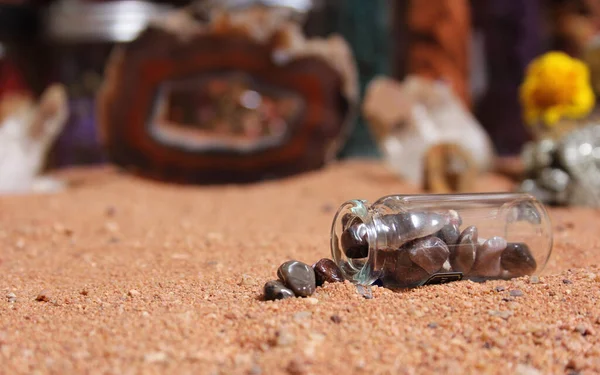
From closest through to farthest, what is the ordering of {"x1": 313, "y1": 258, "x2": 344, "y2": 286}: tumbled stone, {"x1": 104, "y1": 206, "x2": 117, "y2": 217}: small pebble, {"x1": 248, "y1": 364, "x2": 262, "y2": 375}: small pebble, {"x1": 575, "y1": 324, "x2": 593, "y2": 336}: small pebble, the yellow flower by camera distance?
{"x1": 248, "y1": 364, "x2": 262, "y2": 375}: small pebble, {"x1": 575, "y1": 324, "x2": 593, "y2": 336}: small pebble, {"x1": 313, "y1": 258, "x2": 344, "y2": 286}: tumbled stone, {"x1": 104, "y1": 206, "x2": 117, "y2": 217}: small pebble, the yellow flower

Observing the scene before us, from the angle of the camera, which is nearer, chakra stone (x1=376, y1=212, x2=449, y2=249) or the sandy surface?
the sandy surface

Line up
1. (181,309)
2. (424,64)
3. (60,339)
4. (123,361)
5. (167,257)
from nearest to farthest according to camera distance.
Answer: (123,361) < (60,339) < (181,309) < (167,257) < (424,64)

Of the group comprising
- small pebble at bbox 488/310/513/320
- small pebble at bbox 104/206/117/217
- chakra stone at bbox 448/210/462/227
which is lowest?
small pebble at bbox 104/206/117/217

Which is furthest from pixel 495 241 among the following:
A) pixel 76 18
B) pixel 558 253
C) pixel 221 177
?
pixel 76 18

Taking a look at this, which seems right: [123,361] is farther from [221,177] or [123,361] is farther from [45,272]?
[221,177]

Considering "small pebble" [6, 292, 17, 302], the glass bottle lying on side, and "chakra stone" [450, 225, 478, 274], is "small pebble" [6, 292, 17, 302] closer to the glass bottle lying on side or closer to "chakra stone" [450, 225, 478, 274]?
the glass bottle lying on side

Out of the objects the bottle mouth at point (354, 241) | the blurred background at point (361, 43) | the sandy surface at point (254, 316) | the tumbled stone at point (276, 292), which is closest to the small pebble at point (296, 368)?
the sandy surface at point (254, 316)

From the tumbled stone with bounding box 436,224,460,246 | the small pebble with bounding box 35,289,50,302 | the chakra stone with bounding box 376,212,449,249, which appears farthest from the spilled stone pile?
the small pebble with bounding box 35,289,50,302
